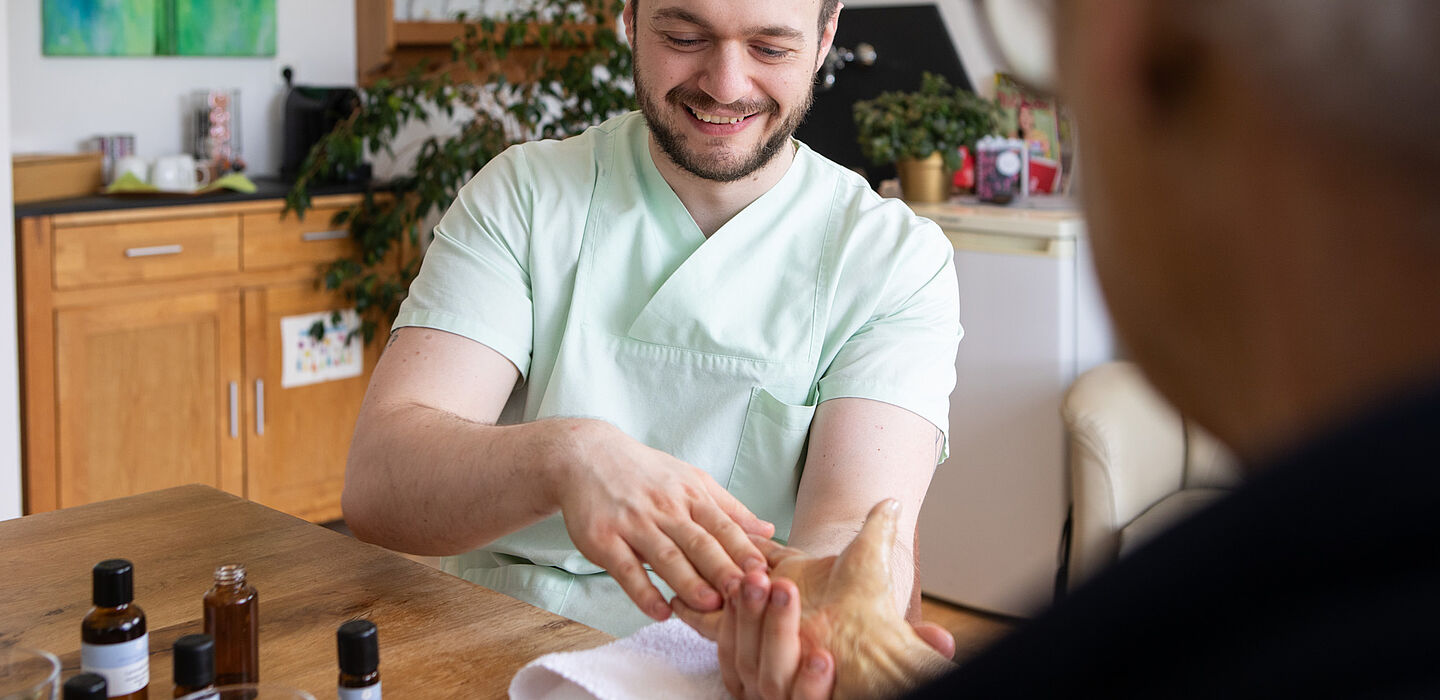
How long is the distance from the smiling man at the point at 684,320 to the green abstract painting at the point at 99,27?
2.49m

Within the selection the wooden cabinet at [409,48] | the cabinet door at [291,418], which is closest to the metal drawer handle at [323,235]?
the cabinet door at [291,418]

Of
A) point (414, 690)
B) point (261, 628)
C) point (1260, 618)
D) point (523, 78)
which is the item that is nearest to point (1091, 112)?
point (1260, 618)

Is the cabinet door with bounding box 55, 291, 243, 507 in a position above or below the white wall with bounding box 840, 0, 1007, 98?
below

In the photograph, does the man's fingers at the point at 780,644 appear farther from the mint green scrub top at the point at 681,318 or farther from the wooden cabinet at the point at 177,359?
the wooden cabinet at the point at 177,359

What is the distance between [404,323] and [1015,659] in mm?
1293

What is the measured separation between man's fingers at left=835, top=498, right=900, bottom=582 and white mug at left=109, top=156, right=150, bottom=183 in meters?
2.95

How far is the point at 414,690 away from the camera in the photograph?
100 centimetres

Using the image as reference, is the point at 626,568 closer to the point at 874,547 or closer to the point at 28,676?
the point at 874,547

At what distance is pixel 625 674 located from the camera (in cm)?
98

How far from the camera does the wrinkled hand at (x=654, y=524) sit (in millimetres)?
1074

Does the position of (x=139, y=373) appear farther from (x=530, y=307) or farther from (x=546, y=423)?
(x=546, y=423)

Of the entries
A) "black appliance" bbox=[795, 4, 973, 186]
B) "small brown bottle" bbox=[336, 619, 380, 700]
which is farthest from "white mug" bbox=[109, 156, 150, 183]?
"small brown bottle" bbox=[336, 619, 380, 700]

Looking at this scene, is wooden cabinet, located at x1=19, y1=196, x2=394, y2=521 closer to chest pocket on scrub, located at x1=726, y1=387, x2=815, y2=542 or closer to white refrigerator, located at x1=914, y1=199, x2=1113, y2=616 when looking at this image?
white refrigerator, located at x1=914, y1=199, x2=1113, y2=616

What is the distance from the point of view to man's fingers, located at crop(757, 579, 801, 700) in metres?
0.93
